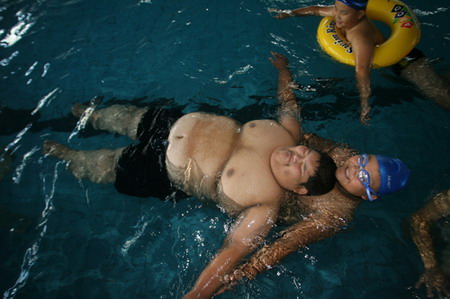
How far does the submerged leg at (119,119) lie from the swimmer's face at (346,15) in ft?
10.4

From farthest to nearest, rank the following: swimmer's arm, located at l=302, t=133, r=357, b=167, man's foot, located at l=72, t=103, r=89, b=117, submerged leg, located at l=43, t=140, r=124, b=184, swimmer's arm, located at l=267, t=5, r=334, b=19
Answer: swimmer's arm, located at l=267, t=5, r=334, b=19
man's foot, located at l=72, t=103, r=89, b=117
swimmer's arm, located at l=302, t=133, r=357, b=167
submerged leg, located at l=43, t=140, r=124, b=184

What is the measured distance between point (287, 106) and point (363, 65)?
1277 millimetres

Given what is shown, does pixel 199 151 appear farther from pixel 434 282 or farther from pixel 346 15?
pixel 346 15

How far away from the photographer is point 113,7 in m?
6.32

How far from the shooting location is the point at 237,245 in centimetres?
282

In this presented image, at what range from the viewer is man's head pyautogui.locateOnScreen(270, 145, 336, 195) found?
300 cm

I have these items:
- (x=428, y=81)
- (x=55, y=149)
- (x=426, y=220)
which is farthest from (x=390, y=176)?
(x=55, y=149)

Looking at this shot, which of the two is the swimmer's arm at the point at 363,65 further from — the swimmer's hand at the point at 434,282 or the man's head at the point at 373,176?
the swimmer's hand at the point at 434,282

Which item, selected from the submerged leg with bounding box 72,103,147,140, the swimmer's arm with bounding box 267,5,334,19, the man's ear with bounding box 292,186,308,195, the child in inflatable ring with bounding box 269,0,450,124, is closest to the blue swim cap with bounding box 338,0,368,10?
the child in inflatable ring with bounding box 269,0,450,124

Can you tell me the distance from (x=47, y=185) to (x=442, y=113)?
19.1 feet

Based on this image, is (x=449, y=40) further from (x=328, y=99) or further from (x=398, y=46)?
(x=328, y=99)

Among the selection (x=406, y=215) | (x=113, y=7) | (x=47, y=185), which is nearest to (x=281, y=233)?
(x=406, y=215)

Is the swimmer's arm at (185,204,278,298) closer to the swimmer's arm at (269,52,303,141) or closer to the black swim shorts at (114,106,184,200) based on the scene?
the black swim shorts at (114,106,184,200)

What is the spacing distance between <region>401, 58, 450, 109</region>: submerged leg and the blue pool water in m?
0.27
